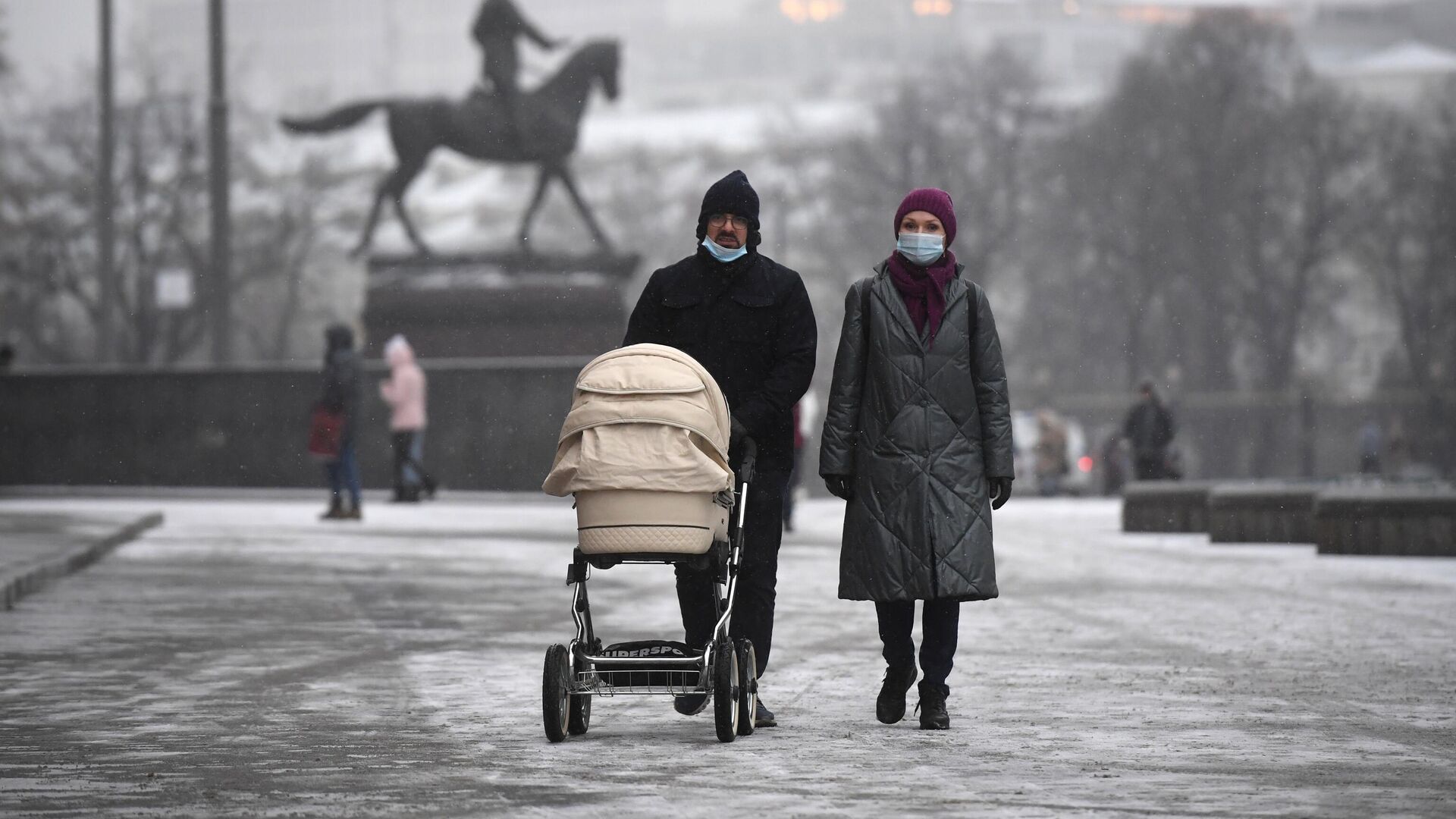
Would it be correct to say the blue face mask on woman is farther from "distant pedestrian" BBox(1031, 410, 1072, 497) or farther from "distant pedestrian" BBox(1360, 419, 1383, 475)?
"distant pedestrian" BBox(1360, 419, 1383, 475)

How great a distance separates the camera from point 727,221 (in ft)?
26.5

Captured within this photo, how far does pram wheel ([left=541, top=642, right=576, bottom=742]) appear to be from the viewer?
7.58 m

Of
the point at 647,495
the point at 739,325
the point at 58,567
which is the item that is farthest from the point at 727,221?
the point at 58,567

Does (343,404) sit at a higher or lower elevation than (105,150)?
lower

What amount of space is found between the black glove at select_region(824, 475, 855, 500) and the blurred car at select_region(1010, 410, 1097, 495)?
32.1 m

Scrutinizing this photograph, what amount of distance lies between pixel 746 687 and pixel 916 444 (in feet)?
3.18

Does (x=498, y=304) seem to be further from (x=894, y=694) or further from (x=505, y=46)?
(x=894, y=694)

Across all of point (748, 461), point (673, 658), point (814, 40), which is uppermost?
point (814, 40)

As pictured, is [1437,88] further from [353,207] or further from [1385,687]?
[1385,687]

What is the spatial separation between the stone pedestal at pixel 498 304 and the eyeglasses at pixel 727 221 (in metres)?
18.9

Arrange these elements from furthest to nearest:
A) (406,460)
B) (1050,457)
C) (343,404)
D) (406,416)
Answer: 1. (1050,457)
2. (406,460)
3. (406,416)
4. (343,404)

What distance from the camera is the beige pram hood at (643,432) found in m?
7.42

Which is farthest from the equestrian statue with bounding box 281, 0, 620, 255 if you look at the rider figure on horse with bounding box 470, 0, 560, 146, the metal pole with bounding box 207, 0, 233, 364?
the metal pole with bounding box 207, 0, 233, 364

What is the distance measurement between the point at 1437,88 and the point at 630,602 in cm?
5787
